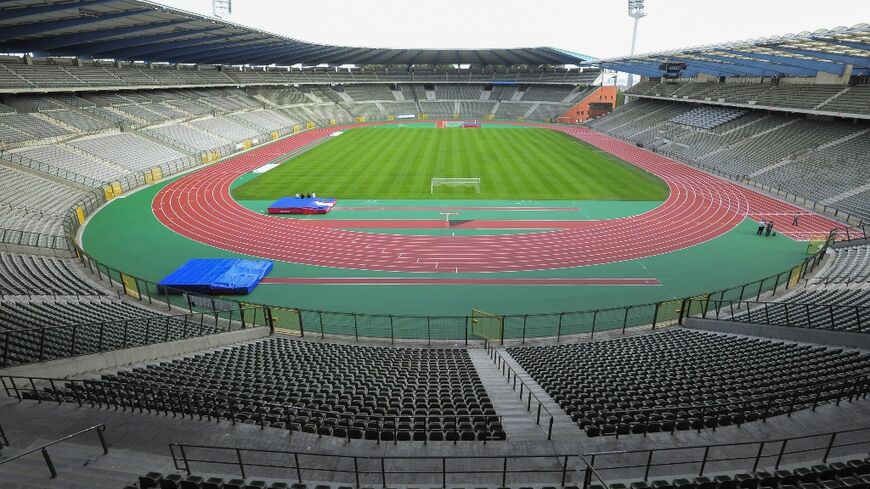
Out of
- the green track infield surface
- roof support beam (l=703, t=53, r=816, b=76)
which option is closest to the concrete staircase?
the green track infield surface

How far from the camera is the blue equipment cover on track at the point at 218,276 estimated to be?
68.3 ft

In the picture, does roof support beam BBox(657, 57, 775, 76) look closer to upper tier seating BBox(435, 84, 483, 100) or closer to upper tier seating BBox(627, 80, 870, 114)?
upper tier seating BBox(627, 80, 870, 114)

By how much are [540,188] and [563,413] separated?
31.7 m

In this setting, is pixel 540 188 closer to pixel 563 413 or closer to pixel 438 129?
pixel 563 413

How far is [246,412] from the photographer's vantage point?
28.8ft

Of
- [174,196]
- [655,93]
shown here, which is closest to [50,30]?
[174,196]

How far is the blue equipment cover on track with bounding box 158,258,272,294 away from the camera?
68.3 feet

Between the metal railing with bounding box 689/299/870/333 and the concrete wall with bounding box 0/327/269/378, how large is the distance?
1777cm

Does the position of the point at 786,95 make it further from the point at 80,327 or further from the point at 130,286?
the point at 80,327

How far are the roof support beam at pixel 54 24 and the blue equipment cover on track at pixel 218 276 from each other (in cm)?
2671

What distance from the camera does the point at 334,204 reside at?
34750mm

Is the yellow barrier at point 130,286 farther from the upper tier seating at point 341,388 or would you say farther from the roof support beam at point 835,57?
the roof support beam at point 835,57

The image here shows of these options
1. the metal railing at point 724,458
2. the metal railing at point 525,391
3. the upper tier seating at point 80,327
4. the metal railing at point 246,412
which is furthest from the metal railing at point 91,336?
the metal railing at point 724,458

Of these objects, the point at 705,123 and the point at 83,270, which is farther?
the point at 705,123
